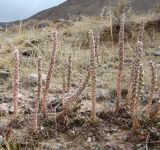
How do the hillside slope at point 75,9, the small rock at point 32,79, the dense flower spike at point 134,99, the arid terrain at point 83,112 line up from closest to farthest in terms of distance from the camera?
the dense flower spike at point 134,99 → the arid terrain at point 83,112 → the small rock at point 32,79 → the hillside slope at point 75,9

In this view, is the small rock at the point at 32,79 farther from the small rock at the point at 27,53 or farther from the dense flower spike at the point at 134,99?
the dense flower spike at the point at 134,99

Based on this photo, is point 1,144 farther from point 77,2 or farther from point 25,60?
point 77,2

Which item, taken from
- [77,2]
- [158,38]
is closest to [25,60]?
[158,38]

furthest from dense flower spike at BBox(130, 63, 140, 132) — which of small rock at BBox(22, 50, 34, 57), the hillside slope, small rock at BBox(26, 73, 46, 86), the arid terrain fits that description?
the hillside slope

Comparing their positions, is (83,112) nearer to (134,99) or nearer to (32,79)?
(134,99)

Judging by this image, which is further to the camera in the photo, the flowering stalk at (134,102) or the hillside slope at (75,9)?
the hillside slope at (75,9)

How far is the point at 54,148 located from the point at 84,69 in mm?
2810

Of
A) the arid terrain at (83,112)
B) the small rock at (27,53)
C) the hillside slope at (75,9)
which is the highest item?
the hillside slope at (75,9)

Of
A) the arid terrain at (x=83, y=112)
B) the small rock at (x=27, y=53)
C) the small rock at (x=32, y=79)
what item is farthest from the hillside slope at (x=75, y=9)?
the arid terrain at (x=83, y=112)

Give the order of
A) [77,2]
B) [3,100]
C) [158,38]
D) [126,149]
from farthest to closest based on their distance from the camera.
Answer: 1. [77,2]
2. [158,38]
3. [3,100]
4. [126,149]

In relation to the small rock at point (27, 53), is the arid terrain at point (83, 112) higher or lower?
lower

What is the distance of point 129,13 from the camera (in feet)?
37.6

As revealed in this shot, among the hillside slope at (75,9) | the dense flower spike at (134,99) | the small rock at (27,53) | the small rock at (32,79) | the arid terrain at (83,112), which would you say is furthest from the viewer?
the hillside slope at (75,9)

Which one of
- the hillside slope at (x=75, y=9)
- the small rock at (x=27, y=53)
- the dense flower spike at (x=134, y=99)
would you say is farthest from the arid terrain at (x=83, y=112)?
the hillside slope at (x=75, y=9)
